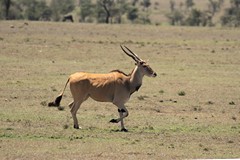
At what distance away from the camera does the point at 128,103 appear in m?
20.0

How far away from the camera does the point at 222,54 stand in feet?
124

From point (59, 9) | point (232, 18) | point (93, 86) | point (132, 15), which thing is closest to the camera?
point (93, 86)

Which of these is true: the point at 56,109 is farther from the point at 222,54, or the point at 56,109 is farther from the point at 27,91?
the point at 222,54

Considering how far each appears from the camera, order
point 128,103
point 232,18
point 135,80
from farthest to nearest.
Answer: point 232,18 → point 128,103 → point 135,80

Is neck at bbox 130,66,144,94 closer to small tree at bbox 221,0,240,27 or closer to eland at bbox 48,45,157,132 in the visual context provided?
eland at bbox 48,45,157,132

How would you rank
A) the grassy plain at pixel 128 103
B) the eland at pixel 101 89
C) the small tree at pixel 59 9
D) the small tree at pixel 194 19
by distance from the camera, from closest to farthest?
the grassy plain at pixel 128 103, the eland at pixel 101 89, the small tree at pixel 59 9, the small tree at pixel 194 19

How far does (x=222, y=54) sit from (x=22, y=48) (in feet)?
36.2

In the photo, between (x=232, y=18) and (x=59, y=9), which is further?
(x=59, y=9)

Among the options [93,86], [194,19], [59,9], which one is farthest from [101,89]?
[59,9]

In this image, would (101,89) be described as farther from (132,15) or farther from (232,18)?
(132,15)

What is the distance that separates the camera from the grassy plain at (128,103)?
13117 millimetres

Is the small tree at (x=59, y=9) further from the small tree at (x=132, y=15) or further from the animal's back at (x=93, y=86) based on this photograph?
the animal's back at (x=93, y=86)

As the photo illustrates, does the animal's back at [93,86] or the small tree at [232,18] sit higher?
the animal's back at [93,86]

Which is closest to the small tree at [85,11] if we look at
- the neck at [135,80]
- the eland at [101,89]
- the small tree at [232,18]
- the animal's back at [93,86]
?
the small tree at [232,18]
